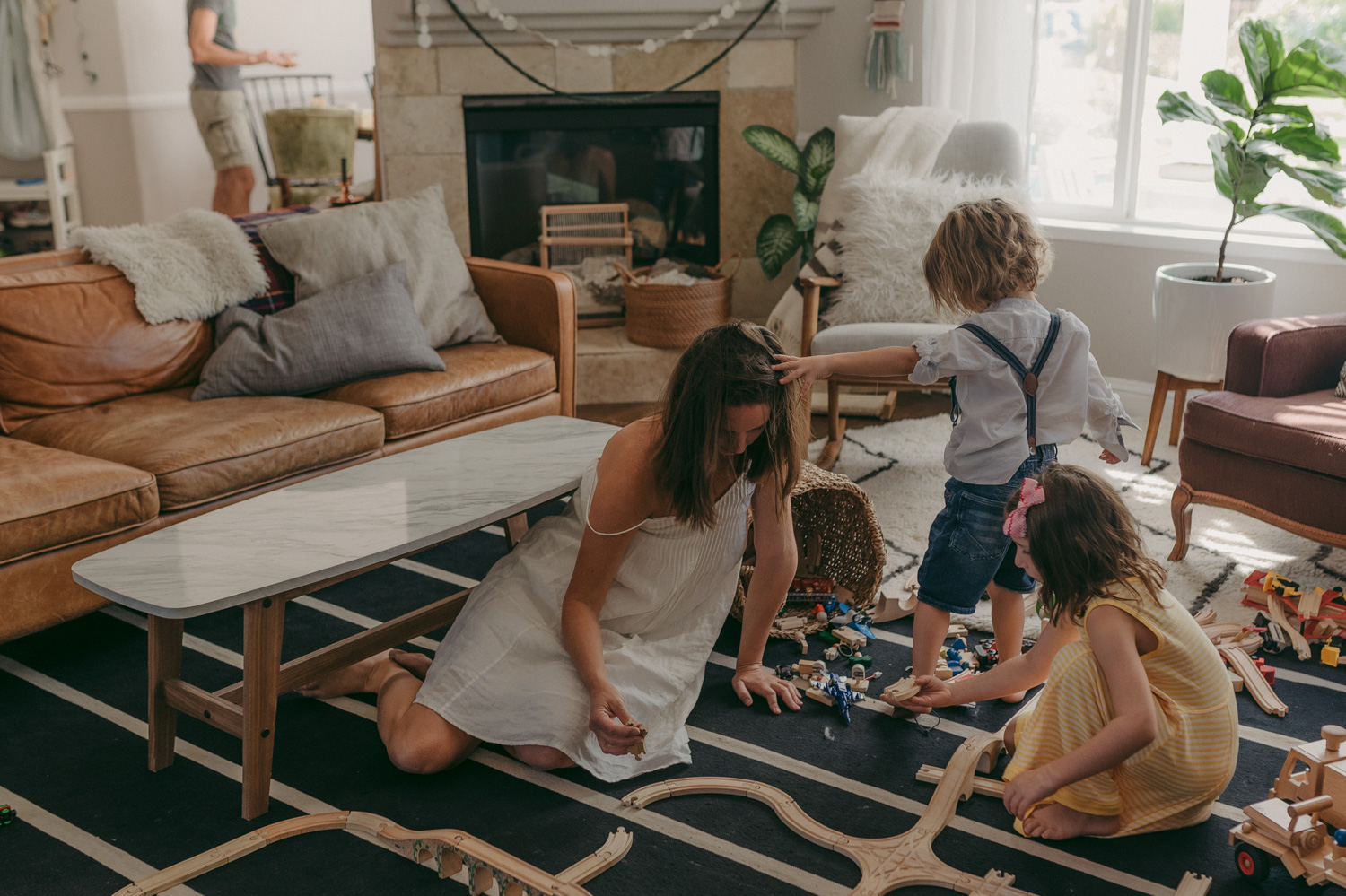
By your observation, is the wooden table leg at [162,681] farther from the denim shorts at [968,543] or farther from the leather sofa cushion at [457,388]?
the denim shorts at [968,543]

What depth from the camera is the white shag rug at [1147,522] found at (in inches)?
102

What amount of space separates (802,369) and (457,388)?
58.9 inches

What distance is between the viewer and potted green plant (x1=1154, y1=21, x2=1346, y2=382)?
3.06 meters

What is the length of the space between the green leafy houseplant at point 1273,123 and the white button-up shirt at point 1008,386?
1642 mm

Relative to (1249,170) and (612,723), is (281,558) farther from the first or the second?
(1249,170)

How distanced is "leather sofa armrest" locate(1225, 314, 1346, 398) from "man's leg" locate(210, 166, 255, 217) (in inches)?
185

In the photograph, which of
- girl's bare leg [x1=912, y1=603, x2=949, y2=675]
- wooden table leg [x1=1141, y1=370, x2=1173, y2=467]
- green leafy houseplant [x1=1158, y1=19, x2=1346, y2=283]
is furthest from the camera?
wooden table leg [x1=1141, y1=370, x2=1173, y2=467]

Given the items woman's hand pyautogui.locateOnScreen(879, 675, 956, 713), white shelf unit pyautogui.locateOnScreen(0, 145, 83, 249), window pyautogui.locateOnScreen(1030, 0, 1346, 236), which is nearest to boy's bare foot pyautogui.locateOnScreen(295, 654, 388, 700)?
woman's hand pyautogui.locateOnScreen(879, 675, 956, 713)

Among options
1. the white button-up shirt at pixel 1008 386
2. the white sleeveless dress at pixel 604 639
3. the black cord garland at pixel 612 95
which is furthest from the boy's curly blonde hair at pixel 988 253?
the black cord garland at pixel 612 95

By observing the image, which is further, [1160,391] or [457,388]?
[1160,391]

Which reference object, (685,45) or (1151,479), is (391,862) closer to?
(1151,479)

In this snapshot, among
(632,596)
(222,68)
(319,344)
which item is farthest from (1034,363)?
(222,68)

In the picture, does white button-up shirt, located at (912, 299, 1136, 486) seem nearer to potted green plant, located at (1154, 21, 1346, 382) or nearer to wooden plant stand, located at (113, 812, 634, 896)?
wooden plant stand, located at (113, 812, 634, 896)

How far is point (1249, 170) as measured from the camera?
10.4ft
